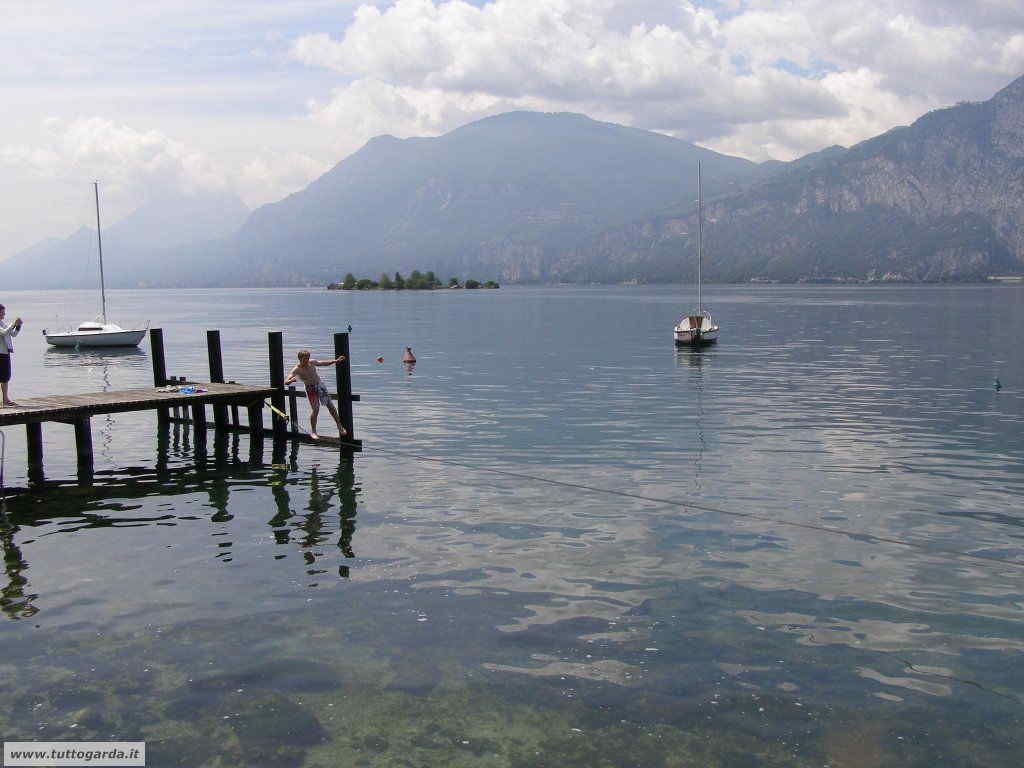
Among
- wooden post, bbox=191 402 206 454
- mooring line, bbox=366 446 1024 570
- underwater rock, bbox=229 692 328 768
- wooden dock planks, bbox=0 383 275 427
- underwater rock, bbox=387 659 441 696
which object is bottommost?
underwater rock, bbox=229 692 328 768

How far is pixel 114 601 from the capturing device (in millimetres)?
15000

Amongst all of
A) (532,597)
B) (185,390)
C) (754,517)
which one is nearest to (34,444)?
(185,390)

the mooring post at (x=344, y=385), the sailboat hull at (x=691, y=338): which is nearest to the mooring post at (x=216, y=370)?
the mooring post at (x=344, y=385)

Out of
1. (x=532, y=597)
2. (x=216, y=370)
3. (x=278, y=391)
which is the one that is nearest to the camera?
(x=532, y=597)

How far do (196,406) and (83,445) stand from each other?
309 inches

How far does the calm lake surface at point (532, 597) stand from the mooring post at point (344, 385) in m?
1.46

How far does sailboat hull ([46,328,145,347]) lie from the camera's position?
79750 mm

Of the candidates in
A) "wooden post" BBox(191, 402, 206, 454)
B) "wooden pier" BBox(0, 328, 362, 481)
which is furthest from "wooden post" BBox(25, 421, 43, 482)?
"wooden post" BBox(191, 402, 206, 454)

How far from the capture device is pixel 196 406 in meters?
33.7

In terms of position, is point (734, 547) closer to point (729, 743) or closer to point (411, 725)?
point (729, 743)

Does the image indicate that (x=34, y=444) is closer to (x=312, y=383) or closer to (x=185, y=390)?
(x=185, y=390)

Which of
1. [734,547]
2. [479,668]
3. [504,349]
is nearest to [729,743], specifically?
[479,668]

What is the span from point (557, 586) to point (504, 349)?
6000 cm

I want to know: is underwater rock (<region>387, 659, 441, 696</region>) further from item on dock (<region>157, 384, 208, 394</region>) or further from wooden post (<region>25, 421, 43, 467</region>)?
item on dock (<region>157, 384, 208, 394</region>)
